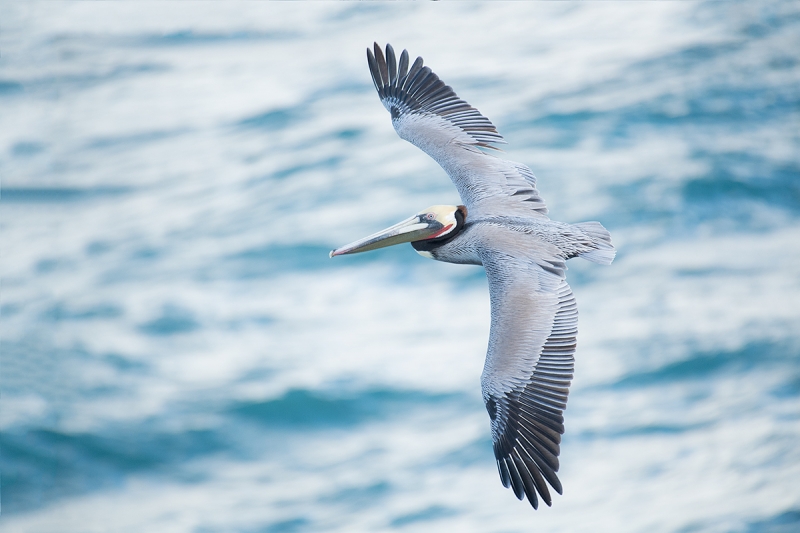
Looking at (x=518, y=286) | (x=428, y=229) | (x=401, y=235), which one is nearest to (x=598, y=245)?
(x=518, y=286)

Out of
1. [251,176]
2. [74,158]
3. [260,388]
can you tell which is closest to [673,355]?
[260,388]

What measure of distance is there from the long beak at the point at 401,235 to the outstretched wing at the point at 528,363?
67 centimetres

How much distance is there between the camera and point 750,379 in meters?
20.5

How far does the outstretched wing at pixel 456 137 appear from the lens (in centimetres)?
932

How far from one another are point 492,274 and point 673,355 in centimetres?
1310

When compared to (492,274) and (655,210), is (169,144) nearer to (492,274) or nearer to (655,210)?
(655,210)

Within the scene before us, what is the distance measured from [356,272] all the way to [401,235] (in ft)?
43.5

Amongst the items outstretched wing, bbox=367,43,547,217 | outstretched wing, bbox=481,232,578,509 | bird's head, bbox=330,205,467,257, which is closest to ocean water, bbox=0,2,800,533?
outstretched wing, bbox=367,43,547,217

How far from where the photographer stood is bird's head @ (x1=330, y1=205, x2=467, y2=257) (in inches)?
350

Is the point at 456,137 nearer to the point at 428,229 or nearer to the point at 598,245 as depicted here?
the point at 428,229

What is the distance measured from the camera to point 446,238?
8.95 meters

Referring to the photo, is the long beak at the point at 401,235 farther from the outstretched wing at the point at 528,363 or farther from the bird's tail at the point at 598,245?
the bird's tail at the point at 598,245

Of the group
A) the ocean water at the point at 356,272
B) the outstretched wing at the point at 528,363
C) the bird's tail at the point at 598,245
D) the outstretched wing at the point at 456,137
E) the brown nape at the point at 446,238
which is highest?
the ocean water at the point at 356,272

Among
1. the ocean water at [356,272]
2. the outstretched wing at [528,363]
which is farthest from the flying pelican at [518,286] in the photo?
the ocean water at [356,272]
